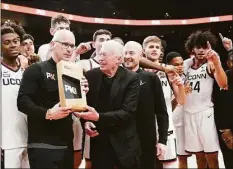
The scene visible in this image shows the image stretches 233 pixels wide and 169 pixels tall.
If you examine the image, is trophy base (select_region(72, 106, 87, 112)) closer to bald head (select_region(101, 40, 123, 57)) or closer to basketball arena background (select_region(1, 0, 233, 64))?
bald head (select_region(101, 40, 123, 57))

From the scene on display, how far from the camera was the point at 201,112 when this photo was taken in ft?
13.1

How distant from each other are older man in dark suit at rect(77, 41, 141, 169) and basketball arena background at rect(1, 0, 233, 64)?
8304mm

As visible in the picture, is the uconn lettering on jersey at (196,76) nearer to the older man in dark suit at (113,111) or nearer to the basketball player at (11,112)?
the older man in dark suit at (113,111)

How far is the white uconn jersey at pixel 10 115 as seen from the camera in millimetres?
2822

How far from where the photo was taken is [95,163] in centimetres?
272

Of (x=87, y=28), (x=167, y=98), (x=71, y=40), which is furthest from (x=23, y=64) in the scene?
(x=87, y=28)

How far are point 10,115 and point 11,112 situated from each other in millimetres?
24

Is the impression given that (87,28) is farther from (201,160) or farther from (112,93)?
(112,93)

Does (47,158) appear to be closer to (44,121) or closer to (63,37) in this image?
(44,121)

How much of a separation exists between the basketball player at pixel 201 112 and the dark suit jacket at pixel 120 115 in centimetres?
141

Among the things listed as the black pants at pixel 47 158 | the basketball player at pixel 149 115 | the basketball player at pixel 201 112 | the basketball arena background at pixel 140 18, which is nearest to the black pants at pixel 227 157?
the basketball player at pixel 201 112

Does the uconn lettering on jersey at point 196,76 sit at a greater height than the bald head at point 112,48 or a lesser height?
lesser

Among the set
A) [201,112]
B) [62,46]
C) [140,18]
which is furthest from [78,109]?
[140,18]

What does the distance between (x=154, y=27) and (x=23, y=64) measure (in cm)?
1005
